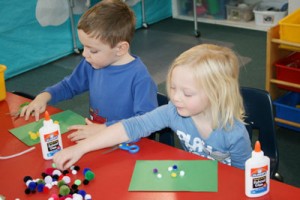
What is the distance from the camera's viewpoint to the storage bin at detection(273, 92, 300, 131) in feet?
9.12

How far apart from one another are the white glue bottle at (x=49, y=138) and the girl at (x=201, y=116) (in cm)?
6

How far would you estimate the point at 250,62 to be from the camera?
3.94 metres

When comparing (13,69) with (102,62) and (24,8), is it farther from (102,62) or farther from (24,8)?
(102,62)

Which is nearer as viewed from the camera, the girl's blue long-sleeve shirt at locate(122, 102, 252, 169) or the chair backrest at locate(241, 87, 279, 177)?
the girl's blue long-sleeve shirt at locate(122, 102, 252, 169)

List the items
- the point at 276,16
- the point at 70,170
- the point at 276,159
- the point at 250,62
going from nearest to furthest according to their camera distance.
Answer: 1. the point at 70,170
2. the point at 276,159
3. the point at 250,62
4. the point at 276,16

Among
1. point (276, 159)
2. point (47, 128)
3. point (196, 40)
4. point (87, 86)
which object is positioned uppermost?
point (47, 128)

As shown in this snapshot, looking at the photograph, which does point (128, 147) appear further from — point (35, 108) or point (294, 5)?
point (294, 5)

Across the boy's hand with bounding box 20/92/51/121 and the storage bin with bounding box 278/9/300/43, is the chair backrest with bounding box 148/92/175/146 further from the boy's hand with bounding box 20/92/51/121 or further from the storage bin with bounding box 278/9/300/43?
the storage bin with bounding box 278/9/300/43

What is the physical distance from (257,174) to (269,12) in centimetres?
375

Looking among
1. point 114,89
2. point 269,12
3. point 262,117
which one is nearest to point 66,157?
point 114,89

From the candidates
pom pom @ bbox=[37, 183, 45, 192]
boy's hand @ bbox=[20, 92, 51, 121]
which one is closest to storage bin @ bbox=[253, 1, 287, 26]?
boy's hand @ bbox=[20, 92, 51, 121]

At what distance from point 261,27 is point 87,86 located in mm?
3088

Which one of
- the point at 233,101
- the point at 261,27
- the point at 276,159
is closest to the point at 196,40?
the point at 261,27

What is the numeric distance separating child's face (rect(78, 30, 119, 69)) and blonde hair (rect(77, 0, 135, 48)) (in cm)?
2
